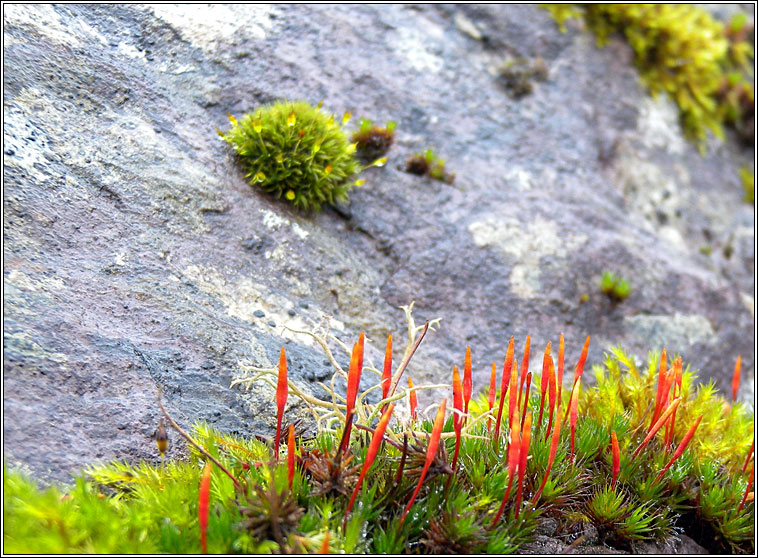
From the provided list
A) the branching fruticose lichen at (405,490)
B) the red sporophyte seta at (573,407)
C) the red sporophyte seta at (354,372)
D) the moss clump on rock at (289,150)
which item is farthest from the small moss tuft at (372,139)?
the red sporophyte seta at (354,372)

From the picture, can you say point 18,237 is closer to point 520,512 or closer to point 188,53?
point 188,53

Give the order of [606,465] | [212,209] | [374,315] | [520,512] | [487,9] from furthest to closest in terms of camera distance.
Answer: [487,9], [374,315], [212,209], [606,465], [520,512]

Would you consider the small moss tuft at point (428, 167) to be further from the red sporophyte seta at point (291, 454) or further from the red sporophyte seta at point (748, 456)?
the red sporophyte seta at point (291, 454)

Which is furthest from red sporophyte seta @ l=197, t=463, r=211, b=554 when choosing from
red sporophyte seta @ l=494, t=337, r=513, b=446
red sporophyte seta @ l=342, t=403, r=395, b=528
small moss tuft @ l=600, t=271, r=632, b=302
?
small moss tuft @ l=600, t=271, r=632, b=302

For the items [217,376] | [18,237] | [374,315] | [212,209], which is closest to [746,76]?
[374,315]

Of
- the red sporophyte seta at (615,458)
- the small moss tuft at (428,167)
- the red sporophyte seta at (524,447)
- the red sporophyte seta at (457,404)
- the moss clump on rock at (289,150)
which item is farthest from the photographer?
the small moss tuft at (428,167)

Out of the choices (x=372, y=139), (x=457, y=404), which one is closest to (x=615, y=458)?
(x=457, y=404)
